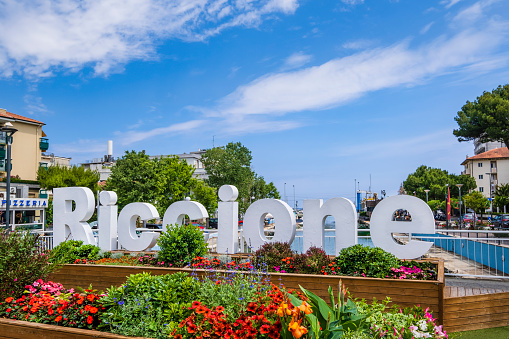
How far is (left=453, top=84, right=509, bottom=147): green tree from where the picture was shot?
28.6m

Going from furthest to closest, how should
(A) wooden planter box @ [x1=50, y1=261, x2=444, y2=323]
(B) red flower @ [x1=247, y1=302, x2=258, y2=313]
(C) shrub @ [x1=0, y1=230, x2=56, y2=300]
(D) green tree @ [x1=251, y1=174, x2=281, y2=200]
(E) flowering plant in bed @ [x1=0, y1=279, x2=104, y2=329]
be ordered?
(D) green tree @ [x1=251, y1=174, x2=281, y2=200]
(A) wooden planter box @ [x1=50, y1=261, x2=444, y2=323]
(C) shrub @ [x1=0, y1=230, x2=56, y2=300]
(E) flowering plant in bed @ [x1=0, y1=279, x2=104, y2=329]
(B) red flower @ [x1=247, y1=302, x2=258, y2=313]

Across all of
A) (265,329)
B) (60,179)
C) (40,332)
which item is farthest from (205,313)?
(60,179)

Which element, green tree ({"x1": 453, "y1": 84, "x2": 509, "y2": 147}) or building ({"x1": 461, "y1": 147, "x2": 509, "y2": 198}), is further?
building ({"x1": 461, "y1": 147, "x2": 509, "y2": 198})

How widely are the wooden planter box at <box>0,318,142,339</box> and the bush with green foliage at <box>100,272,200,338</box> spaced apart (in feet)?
0.65

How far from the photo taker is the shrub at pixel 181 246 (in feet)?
27.9

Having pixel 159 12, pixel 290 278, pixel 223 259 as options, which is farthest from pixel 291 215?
pixel 159 12

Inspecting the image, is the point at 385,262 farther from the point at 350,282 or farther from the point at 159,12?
the point at 159,12

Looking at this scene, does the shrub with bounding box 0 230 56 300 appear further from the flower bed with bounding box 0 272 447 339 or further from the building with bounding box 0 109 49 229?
the building with bounding box 0 109 49 229

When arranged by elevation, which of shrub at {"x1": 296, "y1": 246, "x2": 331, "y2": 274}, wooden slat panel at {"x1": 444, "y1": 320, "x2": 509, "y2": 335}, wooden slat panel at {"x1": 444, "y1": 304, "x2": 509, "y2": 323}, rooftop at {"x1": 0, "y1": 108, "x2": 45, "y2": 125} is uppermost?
rooftop at {"x1": 0, "y1": 108, "x2": 45, "y2": 125}

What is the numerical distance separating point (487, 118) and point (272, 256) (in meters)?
27.9

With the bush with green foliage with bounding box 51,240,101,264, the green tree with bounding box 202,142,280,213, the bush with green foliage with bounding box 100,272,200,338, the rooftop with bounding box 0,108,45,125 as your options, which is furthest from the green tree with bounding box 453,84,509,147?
the rooftop with bounding box 0,108,45,125

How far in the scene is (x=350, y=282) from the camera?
6.24 metres

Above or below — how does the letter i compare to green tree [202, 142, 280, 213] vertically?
below

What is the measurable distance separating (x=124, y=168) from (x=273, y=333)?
105ft
